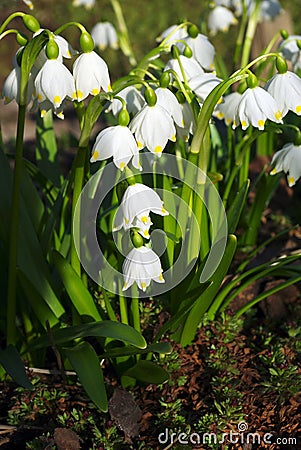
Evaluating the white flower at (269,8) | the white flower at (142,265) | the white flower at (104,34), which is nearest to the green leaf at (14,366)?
the white flower at (142,265)

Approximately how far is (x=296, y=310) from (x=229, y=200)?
0.42m

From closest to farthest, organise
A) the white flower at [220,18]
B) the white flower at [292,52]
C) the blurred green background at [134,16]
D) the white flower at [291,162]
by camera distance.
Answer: the white flower at [291,162] → the white flower at [292,52] → the white flower at [220,18] → the blurred green background at [134,16]

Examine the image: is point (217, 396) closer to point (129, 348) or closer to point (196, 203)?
point (129, 348)

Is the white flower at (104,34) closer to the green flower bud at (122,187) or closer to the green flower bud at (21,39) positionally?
the green flower bud at (21,39)

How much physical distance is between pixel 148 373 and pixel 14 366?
0.33 metres

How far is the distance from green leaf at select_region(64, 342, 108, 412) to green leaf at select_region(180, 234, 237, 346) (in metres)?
0.30

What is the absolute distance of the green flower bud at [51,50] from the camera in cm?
136

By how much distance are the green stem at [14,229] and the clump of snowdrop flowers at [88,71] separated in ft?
0.50

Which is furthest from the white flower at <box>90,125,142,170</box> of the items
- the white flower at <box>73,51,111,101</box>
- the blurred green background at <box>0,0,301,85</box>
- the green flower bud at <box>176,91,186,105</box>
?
the blurred green background at <box>0,0,301,85</box>

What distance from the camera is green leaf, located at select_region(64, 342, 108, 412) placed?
1442mm

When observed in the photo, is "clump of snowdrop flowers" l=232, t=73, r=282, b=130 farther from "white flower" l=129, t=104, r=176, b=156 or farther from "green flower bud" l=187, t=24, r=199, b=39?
"green flower bud" l=187, t=24, r=199, b=39

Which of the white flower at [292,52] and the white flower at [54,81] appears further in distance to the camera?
the white flower at [292,52]

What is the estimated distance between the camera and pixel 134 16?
21.1 ft

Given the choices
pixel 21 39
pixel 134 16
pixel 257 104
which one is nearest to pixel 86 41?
pixel 21 39
